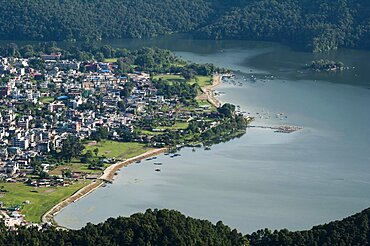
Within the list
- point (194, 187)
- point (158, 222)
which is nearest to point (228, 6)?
point (194, 187)

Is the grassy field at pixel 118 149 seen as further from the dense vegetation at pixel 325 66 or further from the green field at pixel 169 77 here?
the dense vegetation at pixel 325 66

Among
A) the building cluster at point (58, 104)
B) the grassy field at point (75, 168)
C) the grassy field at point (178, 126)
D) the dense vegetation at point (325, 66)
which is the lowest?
the grassy field at point (75, 168)

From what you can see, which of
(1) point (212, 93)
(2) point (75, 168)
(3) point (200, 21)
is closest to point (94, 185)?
(2) point (75, 168)

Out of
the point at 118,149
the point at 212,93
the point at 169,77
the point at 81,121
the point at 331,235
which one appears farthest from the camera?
the point at 169,77

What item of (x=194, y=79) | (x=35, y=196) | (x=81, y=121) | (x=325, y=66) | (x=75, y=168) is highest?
(x=325, y=66)

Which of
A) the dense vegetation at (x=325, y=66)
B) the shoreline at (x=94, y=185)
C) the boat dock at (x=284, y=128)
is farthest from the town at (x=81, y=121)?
the dense vegetation at (x=325, y=66)

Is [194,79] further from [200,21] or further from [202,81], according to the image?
[200,21]

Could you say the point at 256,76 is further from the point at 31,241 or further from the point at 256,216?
the point at 31,241
